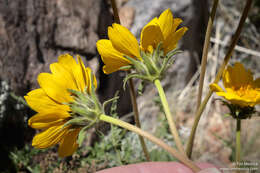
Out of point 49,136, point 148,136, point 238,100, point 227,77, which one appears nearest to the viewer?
point 148,136

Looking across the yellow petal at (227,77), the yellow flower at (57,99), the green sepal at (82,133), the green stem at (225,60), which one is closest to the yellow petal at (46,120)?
the yellow flower at (57,99)

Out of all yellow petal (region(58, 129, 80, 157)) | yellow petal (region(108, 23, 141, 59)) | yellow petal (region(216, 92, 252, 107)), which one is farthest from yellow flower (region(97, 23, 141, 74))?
yellow petal (region(216, 92, 252, 107))

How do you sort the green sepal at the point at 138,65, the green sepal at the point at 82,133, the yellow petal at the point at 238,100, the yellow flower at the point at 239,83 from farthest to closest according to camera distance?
the yellow flower at the point at 239,83 → the yellow petal at the point at 238,100 → the green sepal at the point at 138,65 → the green sepal at the point at 82,133

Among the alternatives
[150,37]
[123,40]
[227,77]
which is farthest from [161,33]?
[227,77]

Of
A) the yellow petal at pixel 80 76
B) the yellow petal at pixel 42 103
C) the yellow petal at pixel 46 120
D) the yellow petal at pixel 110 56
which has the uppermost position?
the yellow petal at pixel 110 56

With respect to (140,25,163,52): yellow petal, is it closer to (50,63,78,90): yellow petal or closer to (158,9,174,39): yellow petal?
(158,9,174,39): yellow petal

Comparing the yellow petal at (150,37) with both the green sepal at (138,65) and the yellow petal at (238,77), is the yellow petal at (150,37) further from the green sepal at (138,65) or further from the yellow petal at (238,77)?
the yellow petal at (238,77)

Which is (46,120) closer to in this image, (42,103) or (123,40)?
(42,103)
